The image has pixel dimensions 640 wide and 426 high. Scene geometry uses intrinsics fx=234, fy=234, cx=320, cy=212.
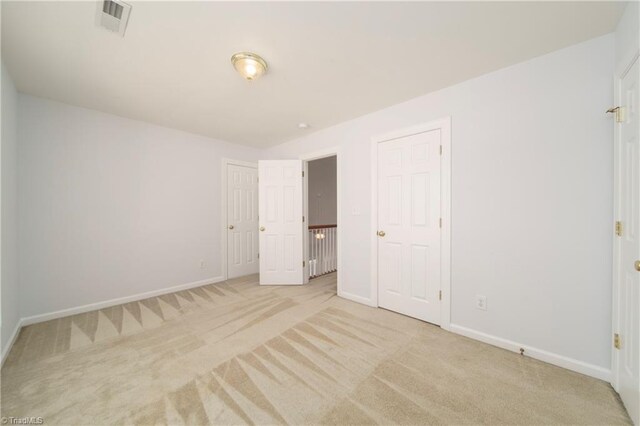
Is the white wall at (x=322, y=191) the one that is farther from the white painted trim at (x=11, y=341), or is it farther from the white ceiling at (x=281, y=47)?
the white painted trim at (x=11, y=341)

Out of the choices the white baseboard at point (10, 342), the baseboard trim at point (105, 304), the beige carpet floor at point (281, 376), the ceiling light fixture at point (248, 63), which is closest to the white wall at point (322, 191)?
the baseboard trim at point (105, 304)

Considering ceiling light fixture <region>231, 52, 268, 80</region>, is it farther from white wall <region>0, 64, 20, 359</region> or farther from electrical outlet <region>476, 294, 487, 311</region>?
electrical outlet <region>476, 294, 487, 311</region>

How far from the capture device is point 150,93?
2.53 meters

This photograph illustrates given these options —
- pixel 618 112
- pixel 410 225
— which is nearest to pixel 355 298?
pixel 410 225

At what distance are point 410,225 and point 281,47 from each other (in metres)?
2.14

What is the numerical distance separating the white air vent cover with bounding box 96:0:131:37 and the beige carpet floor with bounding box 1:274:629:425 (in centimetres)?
249

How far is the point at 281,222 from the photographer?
13.2 ft

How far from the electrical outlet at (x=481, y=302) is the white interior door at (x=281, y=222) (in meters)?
2.49

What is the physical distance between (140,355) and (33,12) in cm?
256

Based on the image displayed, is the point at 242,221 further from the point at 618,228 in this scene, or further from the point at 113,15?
the point at 618,228

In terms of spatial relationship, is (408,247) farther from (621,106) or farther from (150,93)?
(150,93)

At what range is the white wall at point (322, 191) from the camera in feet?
24.2

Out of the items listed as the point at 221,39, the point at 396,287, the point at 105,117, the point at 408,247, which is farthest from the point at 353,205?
the point at 105,117

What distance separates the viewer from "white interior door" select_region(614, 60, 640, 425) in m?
1.32
